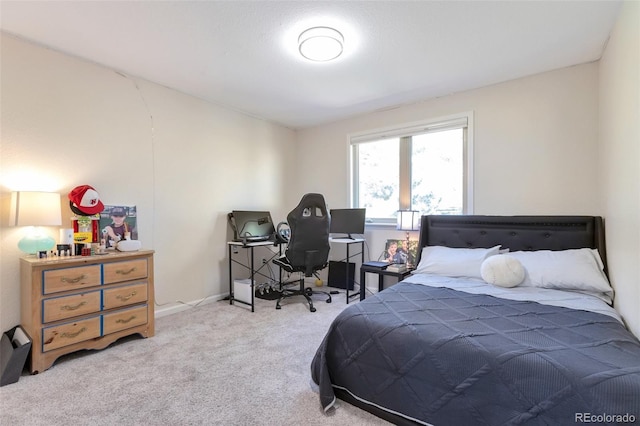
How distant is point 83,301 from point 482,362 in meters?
2.67

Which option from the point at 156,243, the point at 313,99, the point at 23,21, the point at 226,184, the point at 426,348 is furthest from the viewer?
the point at 226,184

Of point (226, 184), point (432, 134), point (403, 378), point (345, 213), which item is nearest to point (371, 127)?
point (432, 134)

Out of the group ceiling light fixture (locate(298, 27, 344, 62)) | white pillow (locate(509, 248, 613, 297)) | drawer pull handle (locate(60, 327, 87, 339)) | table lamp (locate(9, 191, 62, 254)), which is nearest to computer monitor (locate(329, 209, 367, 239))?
white pillow (locate(509, 248, 613, 297))

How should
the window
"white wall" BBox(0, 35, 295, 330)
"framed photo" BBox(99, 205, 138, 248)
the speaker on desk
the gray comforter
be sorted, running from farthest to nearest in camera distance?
the speaker on desk, the window, "framed photo" BBox(99, 205, 138, 248), "white wall" BBox(0, 35, 295, 330), the gray comforter

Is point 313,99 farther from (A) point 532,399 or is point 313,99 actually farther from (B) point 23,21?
(A) point 532,399

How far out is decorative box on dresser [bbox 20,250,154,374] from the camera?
6.63 ft

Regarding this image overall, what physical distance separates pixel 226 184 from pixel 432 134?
267cm

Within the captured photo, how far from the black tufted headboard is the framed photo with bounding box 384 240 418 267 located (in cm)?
26

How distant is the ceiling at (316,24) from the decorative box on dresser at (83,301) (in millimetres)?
1699

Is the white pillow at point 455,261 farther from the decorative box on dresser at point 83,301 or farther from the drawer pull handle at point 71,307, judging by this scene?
the drawer pull handle at point 71,307

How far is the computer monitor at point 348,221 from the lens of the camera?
12.6 feet

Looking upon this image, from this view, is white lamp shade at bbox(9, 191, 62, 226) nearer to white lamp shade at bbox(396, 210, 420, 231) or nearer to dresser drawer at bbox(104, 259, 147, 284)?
dresser drawer at bbox(104, 259, 147, 284)

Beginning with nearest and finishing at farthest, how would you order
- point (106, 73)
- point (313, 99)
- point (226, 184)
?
point (106, 73) < point (313, 99) < point (226, 184)

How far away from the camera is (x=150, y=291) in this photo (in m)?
2.61
